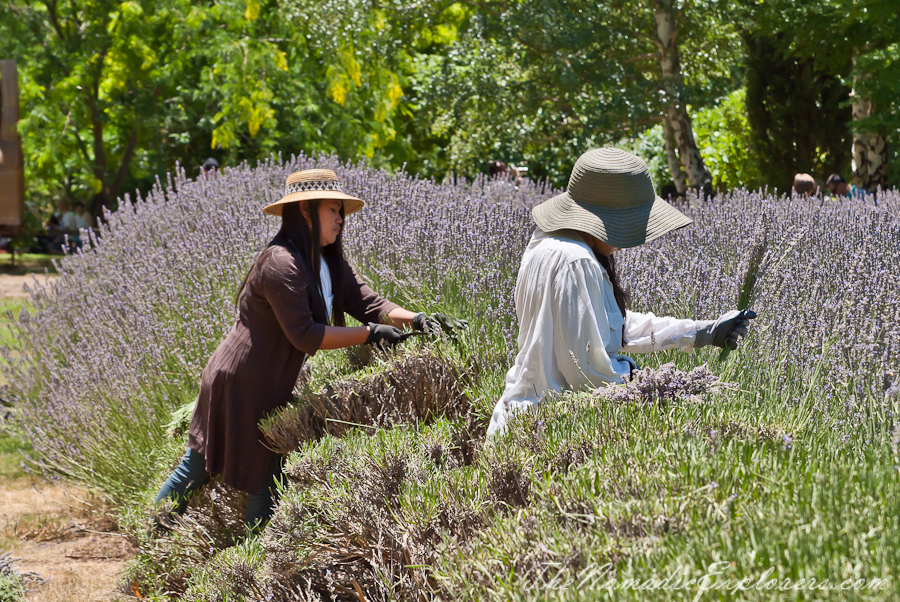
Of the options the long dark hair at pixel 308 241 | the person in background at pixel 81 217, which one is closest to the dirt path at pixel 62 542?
the long dark hair at pixel 308 241

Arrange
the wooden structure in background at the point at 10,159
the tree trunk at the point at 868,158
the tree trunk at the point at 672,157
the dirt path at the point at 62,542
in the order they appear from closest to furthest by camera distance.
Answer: the dirt path at the point at 62,542
the wooden structure in background at the point at 10,159
the tree trunk at the point at 868,158
the tree trunk at the point at 672,157

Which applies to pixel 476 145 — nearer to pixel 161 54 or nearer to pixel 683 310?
pixel 161 54

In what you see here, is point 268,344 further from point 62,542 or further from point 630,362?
point 62,542

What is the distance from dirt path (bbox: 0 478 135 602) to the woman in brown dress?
0.74 m

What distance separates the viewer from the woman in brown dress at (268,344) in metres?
3.20

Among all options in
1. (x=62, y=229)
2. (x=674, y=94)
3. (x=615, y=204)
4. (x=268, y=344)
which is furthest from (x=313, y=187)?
(x=62, y=229)

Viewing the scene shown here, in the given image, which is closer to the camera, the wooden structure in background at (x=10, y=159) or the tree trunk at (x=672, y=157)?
the wooden structure in background at (x=10, y=159)

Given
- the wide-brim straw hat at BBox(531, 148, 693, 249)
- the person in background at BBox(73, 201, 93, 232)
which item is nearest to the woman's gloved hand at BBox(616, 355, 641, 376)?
the wide-brim straw hat at BBox(531, 148, 693, 249)

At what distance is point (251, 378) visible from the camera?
3297mm

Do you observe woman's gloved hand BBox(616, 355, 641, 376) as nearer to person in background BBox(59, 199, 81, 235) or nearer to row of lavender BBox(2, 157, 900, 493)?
row of lavender BBox(2, 157, 900, 493)

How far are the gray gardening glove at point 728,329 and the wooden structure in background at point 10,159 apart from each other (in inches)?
131

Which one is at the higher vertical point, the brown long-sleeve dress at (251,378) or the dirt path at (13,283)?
the brown long-sleeve dress at (251,378)

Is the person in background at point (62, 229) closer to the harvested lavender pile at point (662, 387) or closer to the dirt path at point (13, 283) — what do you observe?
the dirt path at point (13, 283)

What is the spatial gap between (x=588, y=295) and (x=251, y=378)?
1498 mm
